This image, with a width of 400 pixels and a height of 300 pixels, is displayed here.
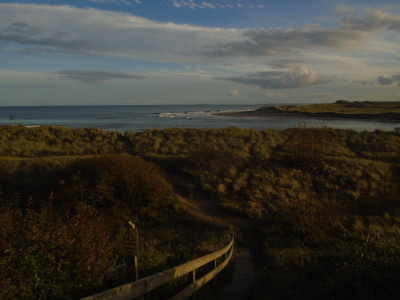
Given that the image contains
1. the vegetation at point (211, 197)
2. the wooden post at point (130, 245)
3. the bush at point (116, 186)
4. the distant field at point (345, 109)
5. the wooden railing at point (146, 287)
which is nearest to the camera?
the wooden railing at point (146, 287)

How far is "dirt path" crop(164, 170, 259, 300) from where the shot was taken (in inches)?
316

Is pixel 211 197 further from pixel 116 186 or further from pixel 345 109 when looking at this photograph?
pixel 345 109

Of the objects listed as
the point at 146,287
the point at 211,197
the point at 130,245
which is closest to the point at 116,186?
the point at 211,197

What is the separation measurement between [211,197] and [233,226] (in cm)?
340

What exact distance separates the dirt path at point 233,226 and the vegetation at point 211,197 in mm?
459

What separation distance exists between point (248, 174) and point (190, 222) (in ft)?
21.1

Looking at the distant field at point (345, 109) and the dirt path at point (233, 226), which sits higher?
the distant field at point (345, 109)

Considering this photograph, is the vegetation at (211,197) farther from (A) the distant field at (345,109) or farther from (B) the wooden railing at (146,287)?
(A) the distant field at (345,109)

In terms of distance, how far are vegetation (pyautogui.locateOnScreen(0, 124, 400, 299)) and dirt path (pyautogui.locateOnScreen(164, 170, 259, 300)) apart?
459 mm

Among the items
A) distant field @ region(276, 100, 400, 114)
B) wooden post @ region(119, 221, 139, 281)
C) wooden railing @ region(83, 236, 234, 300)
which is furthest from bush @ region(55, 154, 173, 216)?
distant field @ region(276, 100, 400, 114)

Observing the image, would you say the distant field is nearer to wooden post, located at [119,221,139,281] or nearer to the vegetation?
the vegetation

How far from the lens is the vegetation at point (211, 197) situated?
557 centimetres

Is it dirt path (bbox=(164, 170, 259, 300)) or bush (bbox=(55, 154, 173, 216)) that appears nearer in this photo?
dirt path (bbox=(164, 170, 259, 300))

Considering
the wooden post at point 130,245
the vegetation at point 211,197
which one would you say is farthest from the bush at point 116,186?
the wooden post at point 130,245
